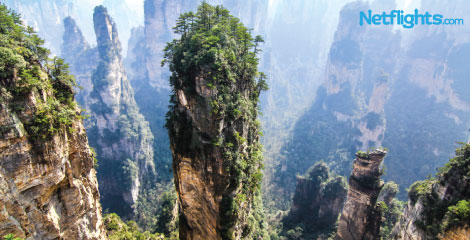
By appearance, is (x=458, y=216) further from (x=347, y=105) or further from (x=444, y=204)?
(x=347, y=105)

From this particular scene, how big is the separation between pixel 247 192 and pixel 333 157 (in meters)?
70.7

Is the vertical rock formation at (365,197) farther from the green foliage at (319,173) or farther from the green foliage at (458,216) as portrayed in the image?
the green foliage at (319,173)

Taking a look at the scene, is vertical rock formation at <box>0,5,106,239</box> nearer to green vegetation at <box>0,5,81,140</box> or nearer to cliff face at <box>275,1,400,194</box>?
green vegetation at <box>0,5,81,140</box>

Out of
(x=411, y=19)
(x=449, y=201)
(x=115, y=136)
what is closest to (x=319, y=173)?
(x=449, y=201)

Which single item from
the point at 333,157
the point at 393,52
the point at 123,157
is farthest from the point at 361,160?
the point at 393,52

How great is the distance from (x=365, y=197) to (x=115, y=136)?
68408 mm

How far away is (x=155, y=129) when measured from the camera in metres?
92.8

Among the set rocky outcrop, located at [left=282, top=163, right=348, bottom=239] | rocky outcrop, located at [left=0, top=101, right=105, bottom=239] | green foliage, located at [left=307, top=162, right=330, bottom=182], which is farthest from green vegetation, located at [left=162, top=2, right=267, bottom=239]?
green foliage, located at [left=307, top=162, right=330, bottom=182]

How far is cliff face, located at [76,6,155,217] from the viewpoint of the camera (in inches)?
2552

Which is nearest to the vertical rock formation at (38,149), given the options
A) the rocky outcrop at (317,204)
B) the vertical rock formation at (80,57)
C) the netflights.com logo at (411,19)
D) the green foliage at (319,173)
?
the rocky outcrop at (317,204)

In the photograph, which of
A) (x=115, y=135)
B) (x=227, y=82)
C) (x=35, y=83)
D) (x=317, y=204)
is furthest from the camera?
(x=115, y=135)

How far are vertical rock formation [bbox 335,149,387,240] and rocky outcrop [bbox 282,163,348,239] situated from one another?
1360 cm

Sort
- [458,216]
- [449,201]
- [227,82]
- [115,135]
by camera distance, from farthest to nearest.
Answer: [115,135] → [227,82] → [449,201] → [458,216]

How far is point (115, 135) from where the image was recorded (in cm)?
7081
